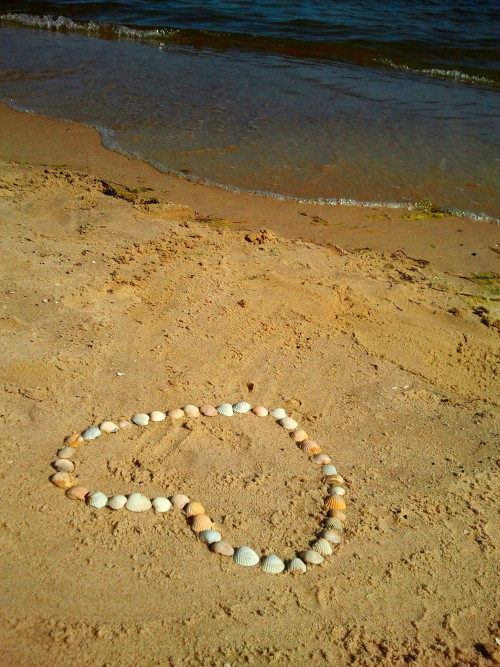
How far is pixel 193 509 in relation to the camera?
2867 mm

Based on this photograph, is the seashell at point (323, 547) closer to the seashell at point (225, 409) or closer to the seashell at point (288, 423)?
the seashell at point (288, 423)

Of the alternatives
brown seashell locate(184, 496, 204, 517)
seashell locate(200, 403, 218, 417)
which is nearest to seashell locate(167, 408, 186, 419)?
seashell locate(200, 403, 218, 417)

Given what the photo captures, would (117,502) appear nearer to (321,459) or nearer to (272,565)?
(272,565)

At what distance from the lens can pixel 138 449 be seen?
3.19m

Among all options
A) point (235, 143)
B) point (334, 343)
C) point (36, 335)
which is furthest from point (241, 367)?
point (235, 143)

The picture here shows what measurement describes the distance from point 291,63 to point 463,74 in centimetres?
298

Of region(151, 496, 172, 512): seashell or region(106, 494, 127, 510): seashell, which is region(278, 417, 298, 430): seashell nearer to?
region(151, 496, 172, 512): seashell

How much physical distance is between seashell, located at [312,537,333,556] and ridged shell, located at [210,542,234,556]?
35 centimetres

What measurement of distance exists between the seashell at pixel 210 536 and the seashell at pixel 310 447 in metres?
0.73

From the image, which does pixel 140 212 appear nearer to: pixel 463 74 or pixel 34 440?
pixel 34 440

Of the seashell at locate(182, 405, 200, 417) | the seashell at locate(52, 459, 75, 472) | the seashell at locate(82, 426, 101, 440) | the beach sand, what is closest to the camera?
the beach sand

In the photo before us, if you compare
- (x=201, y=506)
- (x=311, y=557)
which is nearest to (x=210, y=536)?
(x=201, y=506)

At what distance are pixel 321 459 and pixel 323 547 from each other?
1.90 feet

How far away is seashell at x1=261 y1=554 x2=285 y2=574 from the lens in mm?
2652
